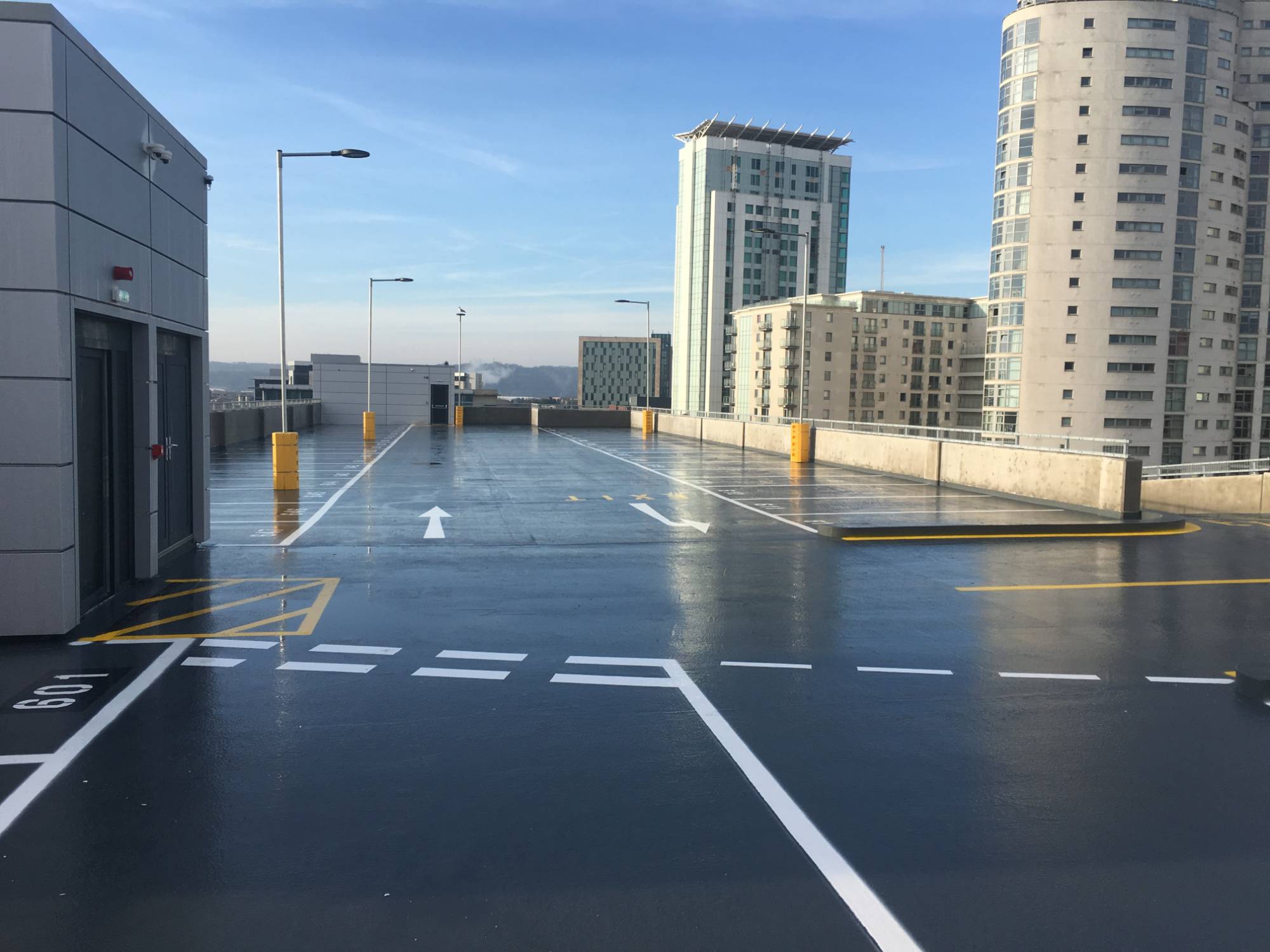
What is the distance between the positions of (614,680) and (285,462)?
56.0ft

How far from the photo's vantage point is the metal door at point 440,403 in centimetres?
7731

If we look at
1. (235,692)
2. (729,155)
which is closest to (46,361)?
(235,692)

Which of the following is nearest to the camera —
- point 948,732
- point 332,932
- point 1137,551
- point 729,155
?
point 332,932

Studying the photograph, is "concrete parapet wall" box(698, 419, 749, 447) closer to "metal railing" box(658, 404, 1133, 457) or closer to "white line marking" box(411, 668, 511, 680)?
"metal railing" box(658, 404, 1133, 457)

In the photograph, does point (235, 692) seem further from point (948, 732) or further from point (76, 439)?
point (948, 732)

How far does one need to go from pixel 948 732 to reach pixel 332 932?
185 inches

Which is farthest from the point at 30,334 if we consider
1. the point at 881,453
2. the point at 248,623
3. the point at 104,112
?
the point at 881,453

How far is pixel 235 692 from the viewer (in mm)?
8195

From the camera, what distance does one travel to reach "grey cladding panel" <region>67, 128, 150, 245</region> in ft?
32.7

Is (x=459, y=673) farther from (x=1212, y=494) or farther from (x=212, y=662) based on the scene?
(x=1212, y=494)

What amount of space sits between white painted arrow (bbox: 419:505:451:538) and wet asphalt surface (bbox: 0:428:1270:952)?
3.15 m

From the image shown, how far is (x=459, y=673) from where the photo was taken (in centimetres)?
871

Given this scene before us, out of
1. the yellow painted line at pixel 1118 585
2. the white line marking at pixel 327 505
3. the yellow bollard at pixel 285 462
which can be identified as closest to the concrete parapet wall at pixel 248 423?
the white line marking at pixel 327 505

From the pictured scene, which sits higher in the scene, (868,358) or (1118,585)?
(868,358)
